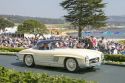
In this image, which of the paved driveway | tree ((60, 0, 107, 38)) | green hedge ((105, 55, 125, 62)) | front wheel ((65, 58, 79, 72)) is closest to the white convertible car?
front wheel ((65, 58, 79, 72))

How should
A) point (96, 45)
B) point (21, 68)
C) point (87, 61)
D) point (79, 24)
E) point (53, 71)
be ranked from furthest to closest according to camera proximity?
point (79, 24) < point (96, 45) < point (21, 68) < point (53, 71) < point (87, 61)

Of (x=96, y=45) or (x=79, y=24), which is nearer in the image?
(x=96, y=45)

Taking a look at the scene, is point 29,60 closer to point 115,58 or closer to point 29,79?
point 115,58

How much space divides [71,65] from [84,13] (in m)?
54.6

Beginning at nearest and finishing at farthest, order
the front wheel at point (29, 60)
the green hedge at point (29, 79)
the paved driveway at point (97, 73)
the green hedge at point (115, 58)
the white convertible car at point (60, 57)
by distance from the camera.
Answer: the green hedge at point (29, 79) → the paved driveway at point (97, 73) → the white convertible car at point (60, 57) → the front wheel at point (29, 60) → the green hedge at point (115, 58)

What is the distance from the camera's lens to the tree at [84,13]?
67625 millimetres

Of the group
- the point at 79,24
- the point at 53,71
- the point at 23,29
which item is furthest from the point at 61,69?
the point at 23,29

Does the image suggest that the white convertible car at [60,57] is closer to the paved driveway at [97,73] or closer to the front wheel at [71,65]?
the front wheel at [71,65]

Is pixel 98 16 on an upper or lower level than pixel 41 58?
upper

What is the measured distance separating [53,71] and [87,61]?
1765 millimetres

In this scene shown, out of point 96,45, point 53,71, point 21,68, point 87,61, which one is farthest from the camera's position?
point 96,45

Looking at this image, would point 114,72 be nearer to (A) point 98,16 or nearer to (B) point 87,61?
(B) point 87,61

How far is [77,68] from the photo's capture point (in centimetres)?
1391

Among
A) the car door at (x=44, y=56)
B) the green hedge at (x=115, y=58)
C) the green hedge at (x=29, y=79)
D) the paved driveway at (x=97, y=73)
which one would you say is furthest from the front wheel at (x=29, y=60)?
the green hedge at (x=29, y=79)
